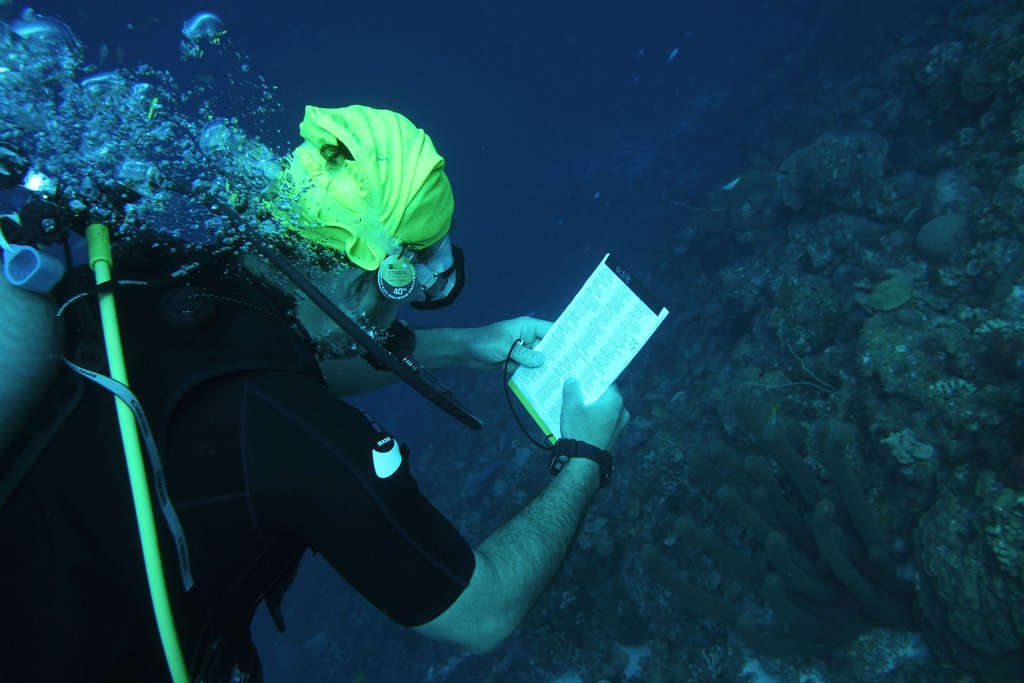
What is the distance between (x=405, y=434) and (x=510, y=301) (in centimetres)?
901

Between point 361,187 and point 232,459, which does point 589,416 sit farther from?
point 232,459

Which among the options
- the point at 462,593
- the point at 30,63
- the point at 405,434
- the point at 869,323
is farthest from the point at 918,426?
the point at 405,434

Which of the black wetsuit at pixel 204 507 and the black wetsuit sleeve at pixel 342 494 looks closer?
the black wetsuit at pixel 204 507

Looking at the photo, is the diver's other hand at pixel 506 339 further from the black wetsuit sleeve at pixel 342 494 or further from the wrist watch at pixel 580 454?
the black wetsuit sleeve at pixel 342 494

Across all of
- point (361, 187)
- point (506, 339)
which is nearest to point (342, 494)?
point (361, 187)

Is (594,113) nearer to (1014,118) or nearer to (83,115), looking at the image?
(1014,118)

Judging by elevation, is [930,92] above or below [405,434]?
above

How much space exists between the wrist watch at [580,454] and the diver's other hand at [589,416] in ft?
0.13

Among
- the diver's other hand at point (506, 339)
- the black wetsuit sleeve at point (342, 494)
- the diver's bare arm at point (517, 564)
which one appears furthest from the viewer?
the diver's other hand at point (506, 339)

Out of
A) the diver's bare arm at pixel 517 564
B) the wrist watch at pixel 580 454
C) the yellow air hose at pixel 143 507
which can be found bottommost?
the wrist watch at pixel 580 454

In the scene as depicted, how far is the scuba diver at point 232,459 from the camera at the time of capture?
132 centimetres

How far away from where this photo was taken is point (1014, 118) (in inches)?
254

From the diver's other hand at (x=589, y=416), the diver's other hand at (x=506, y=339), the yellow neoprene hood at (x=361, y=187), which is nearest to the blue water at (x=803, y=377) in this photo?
the yellow neoprene hood at (x=361, y=187)

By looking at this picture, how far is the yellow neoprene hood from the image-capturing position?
214cm
